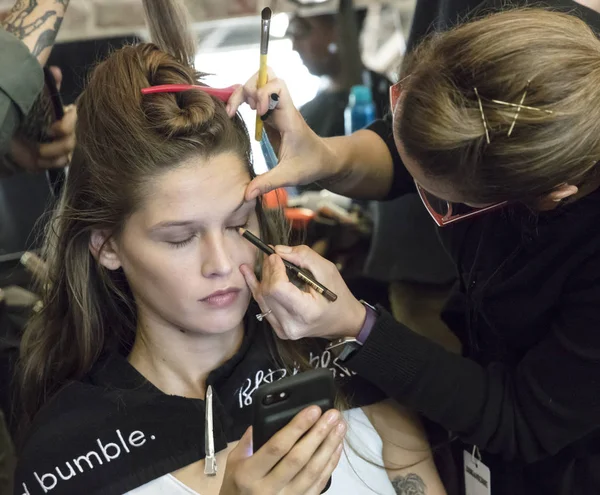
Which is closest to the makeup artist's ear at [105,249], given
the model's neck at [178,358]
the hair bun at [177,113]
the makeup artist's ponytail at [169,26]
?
the model's neck at [178,358]

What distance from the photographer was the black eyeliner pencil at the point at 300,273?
909 millimetres

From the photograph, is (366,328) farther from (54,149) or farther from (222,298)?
(54,149)

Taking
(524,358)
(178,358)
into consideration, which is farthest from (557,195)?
(178,358)

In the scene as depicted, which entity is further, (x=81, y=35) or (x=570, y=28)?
(x=81, y=35)

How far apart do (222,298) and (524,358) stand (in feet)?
1.64

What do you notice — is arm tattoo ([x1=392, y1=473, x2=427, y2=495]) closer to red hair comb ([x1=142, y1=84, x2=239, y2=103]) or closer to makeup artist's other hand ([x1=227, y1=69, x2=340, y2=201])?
makeup artist's other hand ([x1=227, y1=69, x2=340, y2=201])

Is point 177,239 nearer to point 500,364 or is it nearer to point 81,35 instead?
point 500,364

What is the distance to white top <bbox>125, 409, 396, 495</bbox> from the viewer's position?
3.17 ft

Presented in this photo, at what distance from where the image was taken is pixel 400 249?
5.28ft

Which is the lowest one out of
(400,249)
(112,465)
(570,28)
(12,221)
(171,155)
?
(400,249)

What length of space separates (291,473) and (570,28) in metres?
0.67

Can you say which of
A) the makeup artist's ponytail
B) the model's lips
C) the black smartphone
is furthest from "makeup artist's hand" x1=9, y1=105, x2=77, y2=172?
the black smartphone

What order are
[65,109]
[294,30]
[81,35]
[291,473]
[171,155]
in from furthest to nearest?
[294,30], [81,35], [65,109], [171,155], [291,473]

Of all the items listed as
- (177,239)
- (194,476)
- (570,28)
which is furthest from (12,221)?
(570,28)
